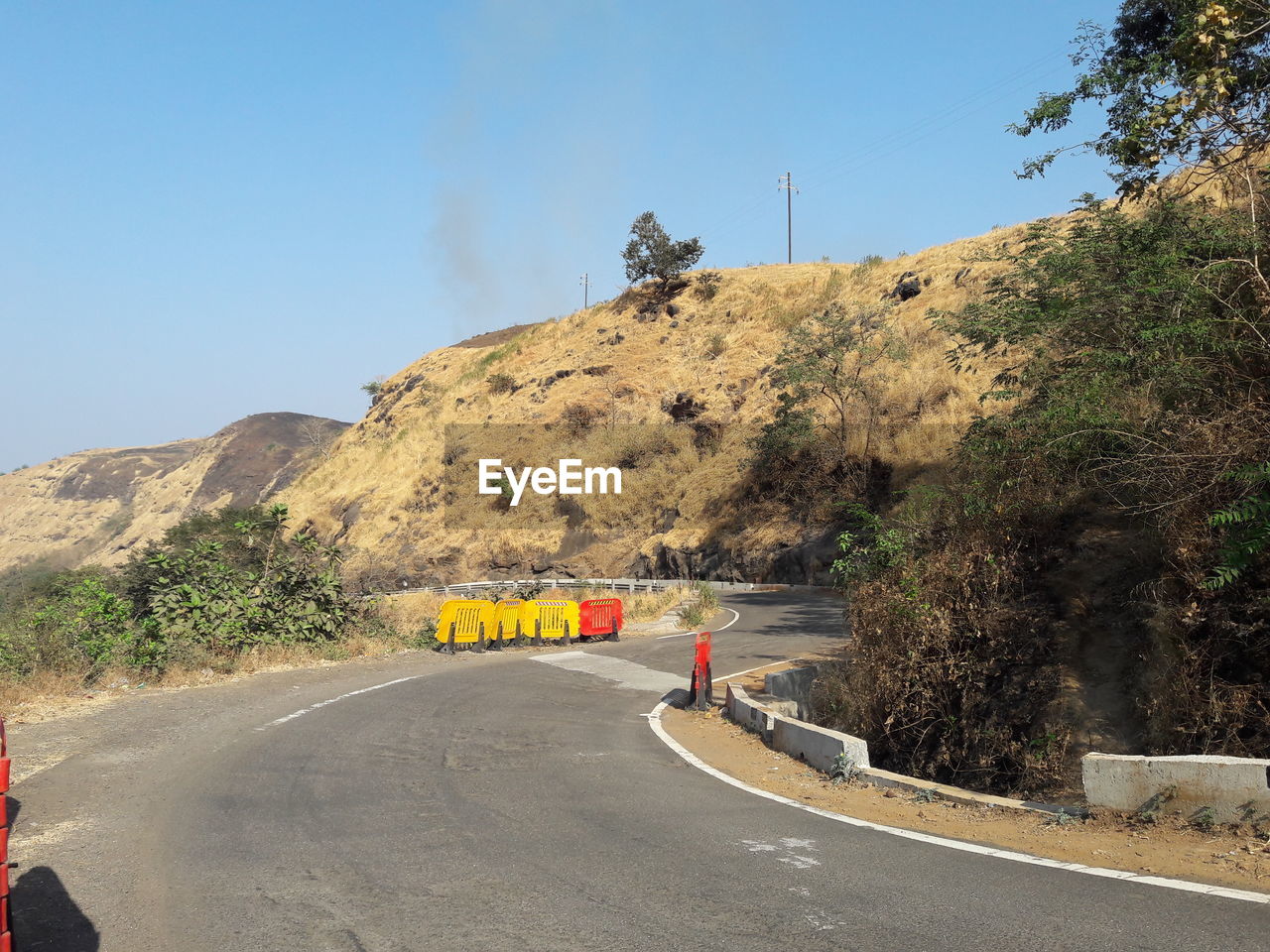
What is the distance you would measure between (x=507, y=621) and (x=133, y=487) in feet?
366

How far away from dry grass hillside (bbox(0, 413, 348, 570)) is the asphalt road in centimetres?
7738

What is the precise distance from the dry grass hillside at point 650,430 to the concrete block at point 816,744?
915 inches

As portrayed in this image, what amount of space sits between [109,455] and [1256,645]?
141711 mm

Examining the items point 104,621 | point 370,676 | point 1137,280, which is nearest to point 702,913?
point 1137,280

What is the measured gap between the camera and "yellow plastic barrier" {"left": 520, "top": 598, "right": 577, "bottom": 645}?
21.0 meters

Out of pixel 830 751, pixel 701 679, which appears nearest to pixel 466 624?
pixel 701 679

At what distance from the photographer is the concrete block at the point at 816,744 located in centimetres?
845

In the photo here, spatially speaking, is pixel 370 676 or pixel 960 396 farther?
pixel 960 396

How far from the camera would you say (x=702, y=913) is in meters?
4.91

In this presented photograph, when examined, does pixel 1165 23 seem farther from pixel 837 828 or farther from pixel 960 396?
pixel 837 828

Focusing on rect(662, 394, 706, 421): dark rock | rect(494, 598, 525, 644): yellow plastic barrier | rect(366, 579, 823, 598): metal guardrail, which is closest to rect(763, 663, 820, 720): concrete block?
rect(494, 598, 525, 644): yellow plastic barrier

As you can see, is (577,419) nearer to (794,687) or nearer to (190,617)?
(190,617)

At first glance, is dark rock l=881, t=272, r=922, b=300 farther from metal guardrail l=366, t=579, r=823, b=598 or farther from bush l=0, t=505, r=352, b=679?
bush l=0, t=505, r=352, b=679

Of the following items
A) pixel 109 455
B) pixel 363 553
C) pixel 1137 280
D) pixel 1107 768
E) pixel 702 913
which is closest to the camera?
pixel 702 913
